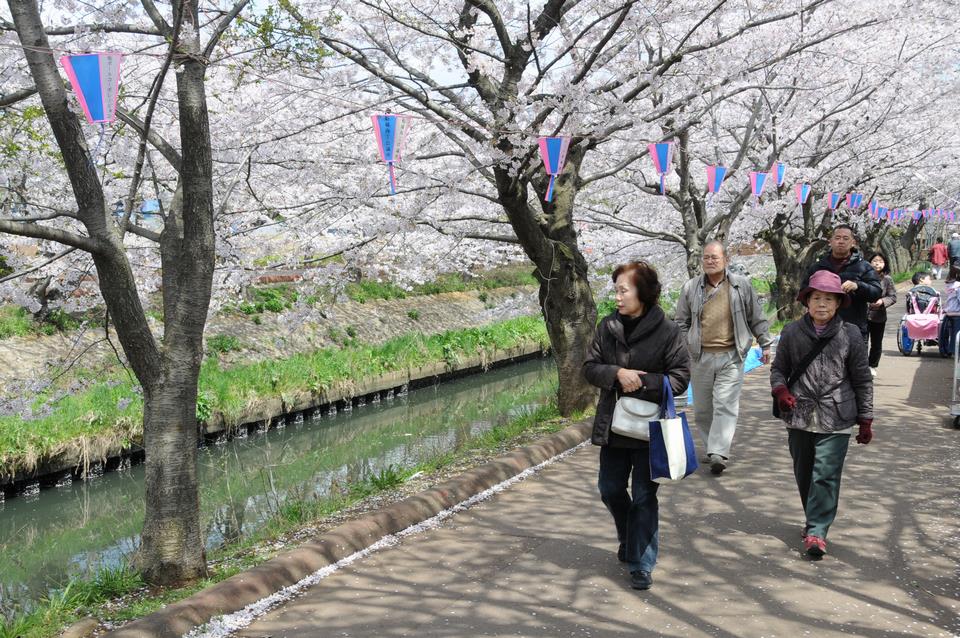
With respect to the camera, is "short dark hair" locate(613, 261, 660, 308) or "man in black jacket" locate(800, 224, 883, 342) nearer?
"short dark hair" locate(613, 261, 660, 308)

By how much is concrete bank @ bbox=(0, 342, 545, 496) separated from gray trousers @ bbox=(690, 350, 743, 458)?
27.1 feet

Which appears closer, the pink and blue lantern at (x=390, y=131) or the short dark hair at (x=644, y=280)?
the short dark hair at (x=644, y=280)

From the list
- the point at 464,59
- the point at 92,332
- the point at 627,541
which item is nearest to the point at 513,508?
the point at 627,541

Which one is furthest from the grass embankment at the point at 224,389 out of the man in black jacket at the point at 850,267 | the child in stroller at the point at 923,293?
the child in stroller at the point at 923,293

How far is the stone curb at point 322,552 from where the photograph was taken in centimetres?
380

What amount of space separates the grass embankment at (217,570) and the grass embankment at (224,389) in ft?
10.7

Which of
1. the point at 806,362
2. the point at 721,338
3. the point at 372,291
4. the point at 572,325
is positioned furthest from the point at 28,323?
the point at 806,362

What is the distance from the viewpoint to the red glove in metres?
4.65

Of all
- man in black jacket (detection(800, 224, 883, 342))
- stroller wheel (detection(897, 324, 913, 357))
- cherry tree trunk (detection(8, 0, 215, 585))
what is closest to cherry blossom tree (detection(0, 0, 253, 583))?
cherry tree trunk (detection(8, 0, 215, 585))

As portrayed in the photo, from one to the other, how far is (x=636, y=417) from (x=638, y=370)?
0.79ft

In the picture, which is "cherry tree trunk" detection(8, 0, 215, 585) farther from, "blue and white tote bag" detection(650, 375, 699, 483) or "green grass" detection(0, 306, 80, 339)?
"green grass" detection(0, 306, 80, 339)

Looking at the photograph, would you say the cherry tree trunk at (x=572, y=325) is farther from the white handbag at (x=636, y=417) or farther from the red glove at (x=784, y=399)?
the white handbag at (x=636, y=417)

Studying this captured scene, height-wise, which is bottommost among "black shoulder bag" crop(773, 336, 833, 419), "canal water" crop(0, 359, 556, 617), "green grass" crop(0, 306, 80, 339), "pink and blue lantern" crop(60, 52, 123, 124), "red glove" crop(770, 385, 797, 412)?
"canal water" crop(0, 359, 556, 617)

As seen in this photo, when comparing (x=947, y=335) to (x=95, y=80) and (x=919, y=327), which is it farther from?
(x=95, y=80)
